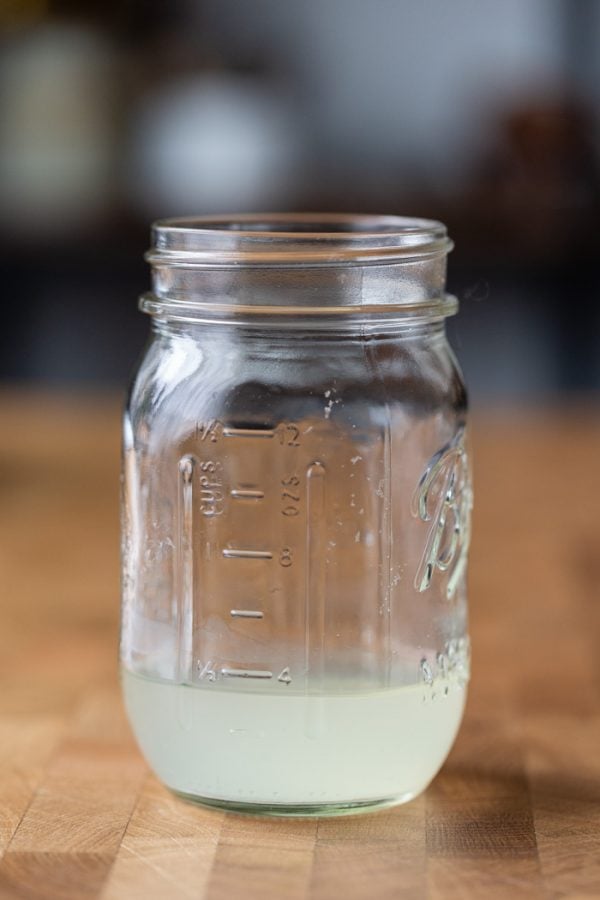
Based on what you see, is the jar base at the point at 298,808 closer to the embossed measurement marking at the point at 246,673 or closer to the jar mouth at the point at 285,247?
the embossed measurement marking at the point at 246,673

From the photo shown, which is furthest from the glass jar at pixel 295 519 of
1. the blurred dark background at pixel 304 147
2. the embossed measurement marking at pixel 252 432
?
the blurred dark background at pixel 304 147

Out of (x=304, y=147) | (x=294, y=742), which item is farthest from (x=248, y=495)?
(x=304, y=147)

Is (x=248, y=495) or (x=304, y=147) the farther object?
(x=304, y=147)

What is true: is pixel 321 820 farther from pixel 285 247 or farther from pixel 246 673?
pixel 285 247

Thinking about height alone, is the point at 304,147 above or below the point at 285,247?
→ below

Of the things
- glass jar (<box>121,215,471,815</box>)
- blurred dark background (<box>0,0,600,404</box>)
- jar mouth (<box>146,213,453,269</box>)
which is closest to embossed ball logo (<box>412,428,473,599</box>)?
glass jar (<box>121,215,471,815</box>)

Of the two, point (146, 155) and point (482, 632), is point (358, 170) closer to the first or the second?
point (146, 155)
